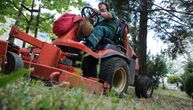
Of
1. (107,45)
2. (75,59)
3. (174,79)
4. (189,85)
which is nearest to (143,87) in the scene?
(107,45)

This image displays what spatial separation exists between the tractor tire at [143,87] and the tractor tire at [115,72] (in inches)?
63.7

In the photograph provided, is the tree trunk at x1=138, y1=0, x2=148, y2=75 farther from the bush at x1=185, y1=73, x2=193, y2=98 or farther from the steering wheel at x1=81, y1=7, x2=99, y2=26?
the steering wheel at x1=81, y1=7, x2=99, y2=26

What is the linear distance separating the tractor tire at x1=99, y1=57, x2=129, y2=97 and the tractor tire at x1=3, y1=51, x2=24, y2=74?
198cm

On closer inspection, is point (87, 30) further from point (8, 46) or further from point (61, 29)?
point (8, 46)

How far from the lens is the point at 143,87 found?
31.0ft

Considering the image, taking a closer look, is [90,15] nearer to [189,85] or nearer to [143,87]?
[143,87]

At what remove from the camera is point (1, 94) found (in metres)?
2.29

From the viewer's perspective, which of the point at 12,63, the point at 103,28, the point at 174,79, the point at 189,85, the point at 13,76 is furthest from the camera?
the point at 174,79

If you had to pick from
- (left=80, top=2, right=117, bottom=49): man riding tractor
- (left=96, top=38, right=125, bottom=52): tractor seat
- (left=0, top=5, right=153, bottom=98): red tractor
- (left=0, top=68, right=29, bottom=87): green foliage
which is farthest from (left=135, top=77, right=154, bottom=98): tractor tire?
(left=0, top=68, right=29, bottom=87): green foliage

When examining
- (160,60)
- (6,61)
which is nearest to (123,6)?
(160,60)

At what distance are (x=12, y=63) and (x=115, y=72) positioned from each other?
252 cm

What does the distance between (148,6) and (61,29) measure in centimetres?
864

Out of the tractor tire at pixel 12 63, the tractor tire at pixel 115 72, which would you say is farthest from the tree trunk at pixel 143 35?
the tractor tire at pixel 12 63

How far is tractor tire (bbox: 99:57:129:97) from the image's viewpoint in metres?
7.17
